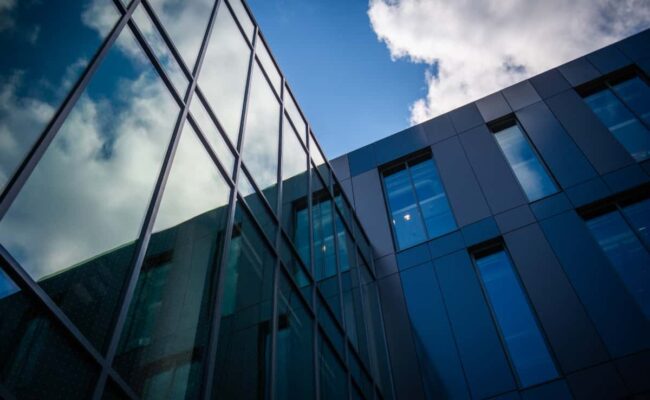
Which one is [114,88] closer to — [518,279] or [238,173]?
[238,173]

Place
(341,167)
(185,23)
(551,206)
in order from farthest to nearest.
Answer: (341,167) < (551,206) < (185,23)

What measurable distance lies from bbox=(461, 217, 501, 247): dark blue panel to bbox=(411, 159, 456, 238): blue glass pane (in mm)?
639

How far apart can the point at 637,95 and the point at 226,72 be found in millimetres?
14923

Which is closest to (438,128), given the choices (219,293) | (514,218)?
(514,218)

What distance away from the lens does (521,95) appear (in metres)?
19.4

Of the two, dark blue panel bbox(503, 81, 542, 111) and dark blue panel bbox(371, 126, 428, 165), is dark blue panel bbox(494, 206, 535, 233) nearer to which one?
dark blue panel bbox(371, 126, 428, 165)

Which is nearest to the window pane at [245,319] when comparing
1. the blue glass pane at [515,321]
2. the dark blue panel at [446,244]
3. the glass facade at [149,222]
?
the glass facade at [149,222]

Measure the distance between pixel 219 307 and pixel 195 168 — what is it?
2.07 meters

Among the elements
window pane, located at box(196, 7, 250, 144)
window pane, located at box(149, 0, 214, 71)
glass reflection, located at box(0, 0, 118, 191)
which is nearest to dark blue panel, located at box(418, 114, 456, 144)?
window pane, located at box(196, 7, 250, 144)

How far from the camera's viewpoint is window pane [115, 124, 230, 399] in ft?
17.1

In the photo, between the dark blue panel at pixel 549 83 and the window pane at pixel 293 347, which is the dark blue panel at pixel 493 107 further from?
the window pane at pixel 293 347

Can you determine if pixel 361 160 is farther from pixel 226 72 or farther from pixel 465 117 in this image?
pixel 226 72

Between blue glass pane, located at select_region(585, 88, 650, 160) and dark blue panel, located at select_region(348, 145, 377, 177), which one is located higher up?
dark blue panel, located at select_region(348, 145, 377, 177)

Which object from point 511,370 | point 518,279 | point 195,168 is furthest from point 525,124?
point 195,168
